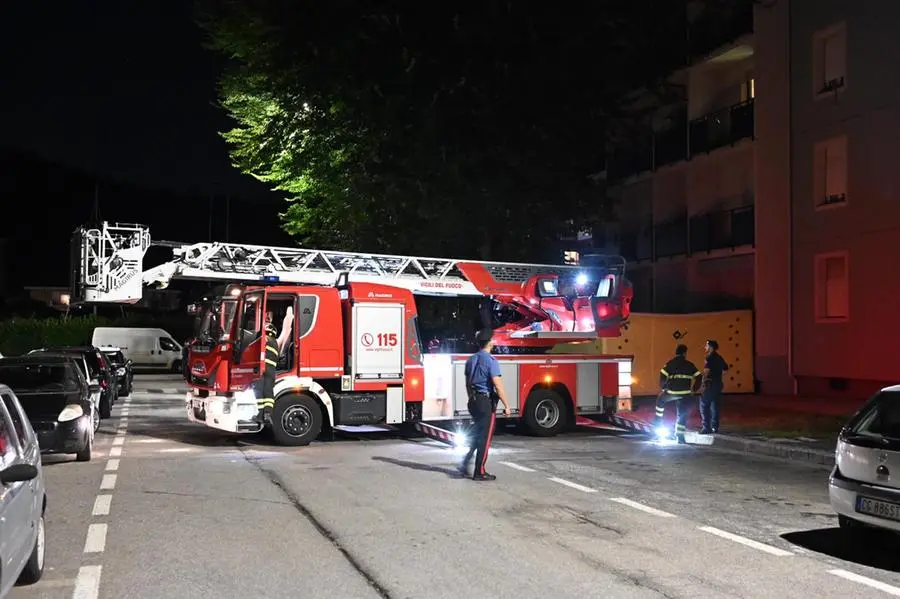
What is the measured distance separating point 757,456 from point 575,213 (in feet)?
45.3

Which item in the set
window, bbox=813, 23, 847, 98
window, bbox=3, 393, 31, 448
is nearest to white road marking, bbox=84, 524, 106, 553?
window, bbox=3, 393, 31, 448

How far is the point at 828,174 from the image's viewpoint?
23.1 meters

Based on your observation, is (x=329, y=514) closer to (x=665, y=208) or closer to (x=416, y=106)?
(x=416, y=106)

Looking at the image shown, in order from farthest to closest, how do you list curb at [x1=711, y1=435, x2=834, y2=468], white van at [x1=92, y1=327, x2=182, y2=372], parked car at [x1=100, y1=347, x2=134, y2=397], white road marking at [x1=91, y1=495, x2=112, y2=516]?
white van at [x1=92, y1=327, x2=182, y2=372], parked car at [x1=100, y1=347, x2=134, y2=397], curb at [x1=711, y1=435, x2=834, y2=468], white road marking at [x1=91, y1=495, x2=112, y2=516]

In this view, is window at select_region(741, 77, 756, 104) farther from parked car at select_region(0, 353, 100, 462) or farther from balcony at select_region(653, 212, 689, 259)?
parked car at select_region(0, 353, 100, 462)

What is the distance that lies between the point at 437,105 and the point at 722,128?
8.96m

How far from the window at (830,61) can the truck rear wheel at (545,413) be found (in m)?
Answer: 11.1

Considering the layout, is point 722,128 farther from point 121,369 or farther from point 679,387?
point 121,369

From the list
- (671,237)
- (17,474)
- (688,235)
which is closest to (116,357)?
(671,237)

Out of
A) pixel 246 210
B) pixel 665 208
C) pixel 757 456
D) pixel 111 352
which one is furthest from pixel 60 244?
pixel 757 456

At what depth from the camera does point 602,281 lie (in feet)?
60.5

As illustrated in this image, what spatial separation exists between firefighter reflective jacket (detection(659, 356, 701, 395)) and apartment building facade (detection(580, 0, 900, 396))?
23.1 feet

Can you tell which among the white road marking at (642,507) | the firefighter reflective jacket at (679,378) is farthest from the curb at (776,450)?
the white road marking at (642,507)

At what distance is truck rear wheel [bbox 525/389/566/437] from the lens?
16.8 meters
